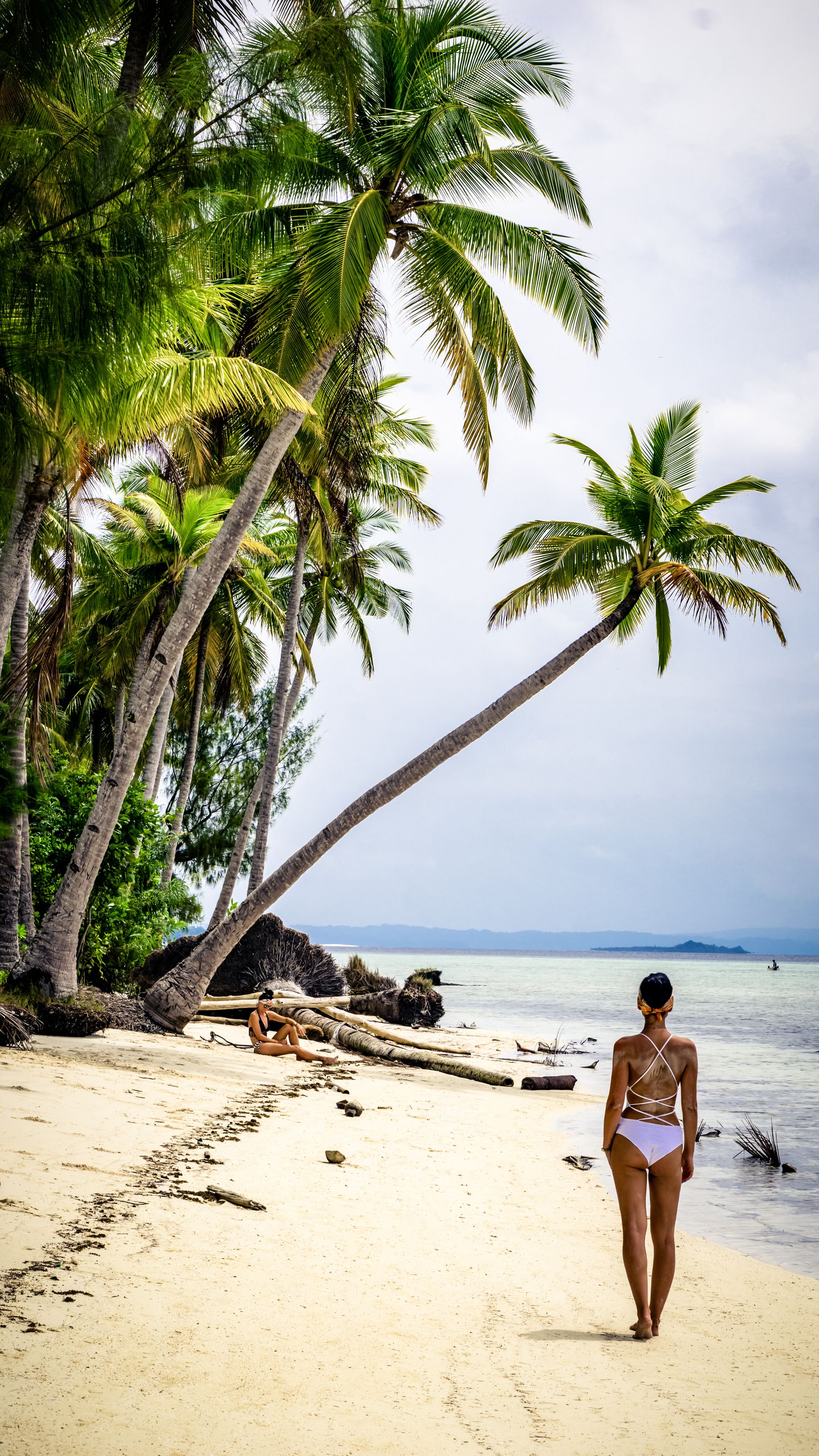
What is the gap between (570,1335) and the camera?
3959mm

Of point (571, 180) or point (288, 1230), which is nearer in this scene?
point (288, 1230)

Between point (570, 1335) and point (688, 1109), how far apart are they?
1037mm

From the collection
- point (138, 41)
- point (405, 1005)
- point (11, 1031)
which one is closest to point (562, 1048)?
point (405, 1005)

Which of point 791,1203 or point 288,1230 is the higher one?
A: point 288,1230

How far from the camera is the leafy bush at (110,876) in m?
12.9

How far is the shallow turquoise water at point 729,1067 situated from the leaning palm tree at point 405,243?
22.5 ft

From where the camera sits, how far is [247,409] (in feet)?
46.2

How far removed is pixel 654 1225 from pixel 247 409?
12.6 metres

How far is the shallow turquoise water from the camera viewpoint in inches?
282

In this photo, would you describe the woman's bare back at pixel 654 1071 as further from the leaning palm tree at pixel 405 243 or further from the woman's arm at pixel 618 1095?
the leaning palm tree at pixel 405 243

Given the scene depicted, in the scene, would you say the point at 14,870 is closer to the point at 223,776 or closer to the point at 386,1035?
the point at 386,1035

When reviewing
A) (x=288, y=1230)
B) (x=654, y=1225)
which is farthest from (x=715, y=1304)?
(x=288, y=1230)

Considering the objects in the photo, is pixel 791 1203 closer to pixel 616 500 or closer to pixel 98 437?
pixel 98 437

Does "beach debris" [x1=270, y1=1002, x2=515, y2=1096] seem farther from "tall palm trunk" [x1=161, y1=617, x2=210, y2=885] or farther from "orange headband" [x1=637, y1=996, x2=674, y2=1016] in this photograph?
"orange headband" [x1=637, y1=996, x2=674, y2=1016]
